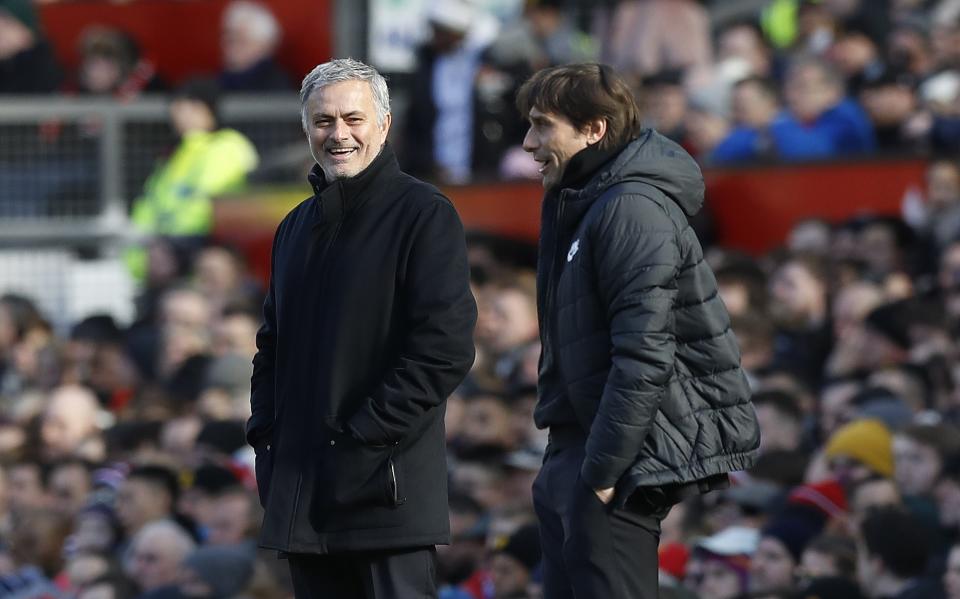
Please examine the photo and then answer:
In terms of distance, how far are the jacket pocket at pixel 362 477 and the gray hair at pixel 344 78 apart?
828 millimetres

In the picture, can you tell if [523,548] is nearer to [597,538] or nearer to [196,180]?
[597,538]

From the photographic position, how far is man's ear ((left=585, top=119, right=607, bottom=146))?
222 inches

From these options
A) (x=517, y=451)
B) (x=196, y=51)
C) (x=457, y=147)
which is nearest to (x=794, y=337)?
(x=517, y=451)

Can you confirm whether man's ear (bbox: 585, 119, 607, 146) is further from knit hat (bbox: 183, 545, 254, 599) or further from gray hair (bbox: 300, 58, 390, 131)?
knit hat (bbox: 183, 545, 254, 599)

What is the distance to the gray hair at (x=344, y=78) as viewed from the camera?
5359mm

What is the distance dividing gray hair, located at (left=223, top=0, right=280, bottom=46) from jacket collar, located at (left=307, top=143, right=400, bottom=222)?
10.8 metres

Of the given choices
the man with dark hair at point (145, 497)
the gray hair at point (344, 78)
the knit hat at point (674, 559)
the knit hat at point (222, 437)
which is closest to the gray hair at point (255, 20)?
the knit hat at point (222, 437)

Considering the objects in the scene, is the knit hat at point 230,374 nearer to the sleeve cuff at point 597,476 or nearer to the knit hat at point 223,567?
the knit hat at point 223,567

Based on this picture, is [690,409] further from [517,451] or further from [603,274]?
[517,451]

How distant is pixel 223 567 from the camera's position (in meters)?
8.93

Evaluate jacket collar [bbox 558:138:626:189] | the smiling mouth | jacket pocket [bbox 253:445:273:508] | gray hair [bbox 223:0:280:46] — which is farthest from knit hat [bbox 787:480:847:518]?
gray hair [bbox 223:0:280:46]

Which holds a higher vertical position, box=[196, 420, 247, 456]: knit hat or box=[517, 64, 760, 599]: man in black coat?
box=[517, 64, 760, 599]: man in black coat

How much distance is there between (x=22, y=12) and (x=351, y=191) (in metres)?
12.4

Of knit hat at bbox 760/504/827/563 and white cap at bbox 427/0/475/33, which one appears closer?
knit hat at bbox 760/504/827/563
